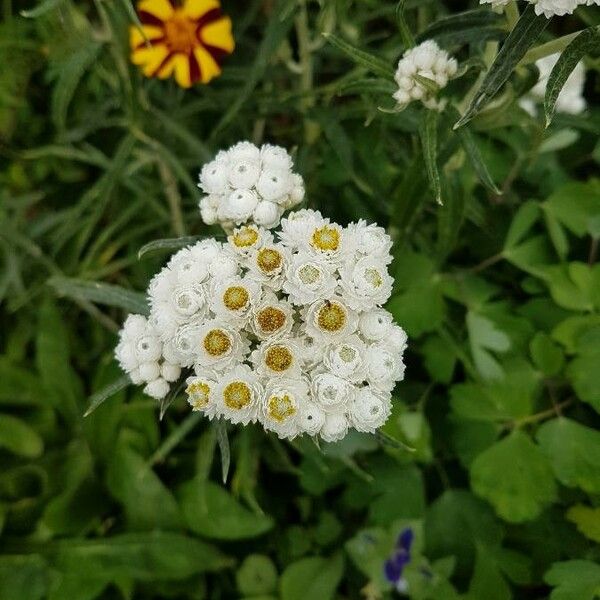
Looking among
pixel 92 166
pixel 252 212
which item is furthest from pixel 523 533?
pixel 92 166

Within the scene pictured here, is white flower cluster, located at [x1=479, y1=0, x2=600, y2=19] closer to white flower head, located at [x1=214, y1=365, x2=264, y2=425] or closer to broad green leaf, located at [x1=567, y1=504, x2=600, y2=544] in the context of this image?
white flower head, located at [x1=214, y1=365, x2=264, y2=425]

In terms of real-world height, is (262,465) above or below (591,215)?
below

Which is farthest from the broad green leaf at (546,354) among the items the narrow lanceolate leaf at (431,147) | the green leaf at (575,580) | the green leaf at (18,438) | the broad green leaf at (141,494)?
the green leaf at (18,438)

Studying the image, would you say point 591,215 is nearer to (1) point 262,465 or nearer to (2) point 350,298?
(2) point 350,298

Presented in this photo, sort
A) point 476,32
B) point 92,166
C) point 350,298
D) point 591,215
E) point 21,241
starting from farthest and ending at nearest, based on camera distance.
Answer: point 92,166 < point 21,241 < point 591,215 < point 476,32 < point 350,298

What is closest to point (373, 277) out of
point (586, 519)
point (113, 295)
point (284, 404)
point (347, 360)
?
point (347, 360)

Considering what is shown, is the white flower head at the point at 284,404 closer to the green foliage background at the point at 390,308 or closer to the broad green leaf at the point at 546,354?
the green foliage background at the point at 390,308

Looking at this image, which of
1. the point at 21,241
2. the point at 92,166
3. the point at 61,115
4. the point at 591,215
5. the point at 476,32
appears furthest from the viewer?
the point at 92,166

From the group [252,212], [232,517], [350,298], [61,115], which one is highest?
[61,115]
